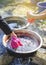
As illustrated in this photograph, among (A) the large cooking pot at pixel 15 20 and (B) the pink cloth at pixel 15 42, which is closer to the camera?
(B) the pink cloth at pixel 15 42

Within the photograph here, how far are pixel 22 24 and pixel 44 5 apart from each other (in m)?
0.78

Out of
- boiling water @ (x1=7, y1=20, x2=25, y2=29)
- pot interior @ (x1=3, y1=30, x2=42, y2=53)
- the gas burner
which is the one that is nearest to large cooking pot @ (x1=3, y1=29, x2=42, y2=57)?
pot interior @ (x1=3, y1=30, x2=42, y2=53)

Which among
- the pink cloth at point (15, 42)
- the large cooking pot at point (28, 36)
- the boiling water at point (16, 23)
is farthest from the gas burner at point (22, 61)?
the boiling water at point (16, 23)

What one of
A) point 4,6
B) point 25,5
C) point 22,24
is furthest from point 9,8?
point 22,24

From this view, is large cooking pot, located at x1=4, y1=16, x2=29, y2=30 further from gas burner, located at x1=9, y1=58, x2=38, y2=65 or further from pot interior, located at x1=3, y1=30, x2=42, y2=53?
gas burner, located at x1=9, y1=58, x2=38, y2=65

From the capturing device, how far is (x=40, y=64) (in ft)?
10.4

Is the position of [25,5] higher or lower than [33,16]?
lower

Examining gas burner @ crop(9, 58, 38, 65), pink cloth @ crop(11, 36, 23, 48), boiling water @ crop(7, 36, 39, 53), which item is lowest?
gas burner @ crop(9, 58, 38, 65)

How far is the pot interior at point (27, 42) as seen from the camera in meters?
3.22

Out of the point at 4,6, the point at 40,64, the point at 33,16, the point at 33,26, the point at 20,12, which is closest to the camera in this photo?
the point at 40,64

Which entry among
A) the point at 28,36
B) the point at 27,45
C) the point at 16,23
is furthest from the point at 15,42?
the point at 16,23

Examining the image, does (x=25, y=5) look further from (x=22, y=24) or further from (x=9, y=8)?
(x=22, y=24)

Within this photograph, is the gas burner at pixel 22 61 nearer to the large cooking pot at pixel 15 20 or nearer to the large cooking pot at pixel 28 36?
the large cooking pot at pixel 28 36

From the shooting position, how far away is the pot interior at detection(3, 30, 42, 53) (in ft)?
10.6
